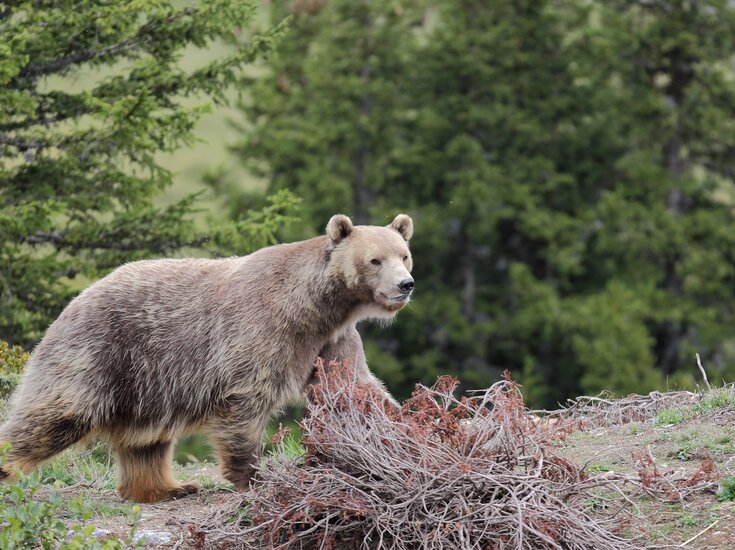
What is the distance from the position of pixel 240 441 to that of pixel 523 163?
24.2 meters

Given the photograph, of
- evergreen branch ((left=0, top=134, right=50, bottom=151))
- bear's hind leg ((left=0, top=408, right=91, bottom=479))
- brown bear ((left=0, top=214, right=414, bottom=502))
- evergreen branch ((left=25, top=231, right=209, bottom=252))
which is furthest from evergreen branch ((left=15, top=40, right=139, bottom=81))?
bear's hind leg ((left=0, top=408, right=91, bottom=479))

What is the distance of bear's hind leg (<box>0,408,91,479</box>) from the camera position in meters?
7.37

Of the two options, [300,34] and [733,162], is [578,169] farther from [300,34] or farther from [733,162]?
[300,34]

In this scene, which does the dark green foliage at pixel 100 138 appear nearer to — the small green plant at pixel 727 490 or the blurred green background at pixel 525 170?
the small green plant at pixel 727 490

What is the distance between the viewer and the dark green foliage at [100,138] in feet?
46.2

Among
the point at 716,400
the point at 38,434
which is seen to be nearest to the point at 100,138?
the point at 38,434

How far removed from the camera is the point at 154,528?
21.8 ft

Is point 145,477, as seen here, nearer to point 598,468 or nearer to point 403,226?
point 403,226

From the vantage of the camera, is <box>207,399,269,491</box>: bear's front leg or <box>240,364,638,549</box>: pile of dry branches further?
<box>207,399,269,491</box>: bear's front leg

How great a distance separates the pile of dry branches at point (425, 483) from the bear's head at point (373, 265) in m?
1.34

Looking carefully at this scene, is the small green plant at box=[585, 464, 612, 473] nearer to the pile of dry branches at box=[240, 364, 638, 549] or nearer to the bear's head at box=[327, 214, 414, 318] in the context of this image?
the pile of dry branches at box=[240, 364, 638, 549]

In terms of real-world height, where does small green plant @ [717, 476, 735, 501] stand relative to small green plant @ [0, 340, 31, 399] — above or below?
above

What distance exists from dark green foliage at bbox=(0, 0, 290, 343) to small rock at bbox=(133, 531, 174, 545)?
26.6 feet

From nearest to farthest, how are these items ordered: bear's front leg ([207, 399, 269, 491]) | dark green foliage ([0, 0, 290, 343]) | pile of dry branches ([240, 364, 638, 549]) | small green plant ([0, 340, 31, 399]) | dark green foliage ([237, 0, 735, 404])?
1. pile of dry branches ([240, 364, 638, 549])
2. bear's front leg ([207, 399, 269, 491])
3. small green plant ([0, 340, 31, 399])
4. dark green foliage ([0, 0, 290, 343])
5. dark green foliage ([237, 0, 735, 404])
